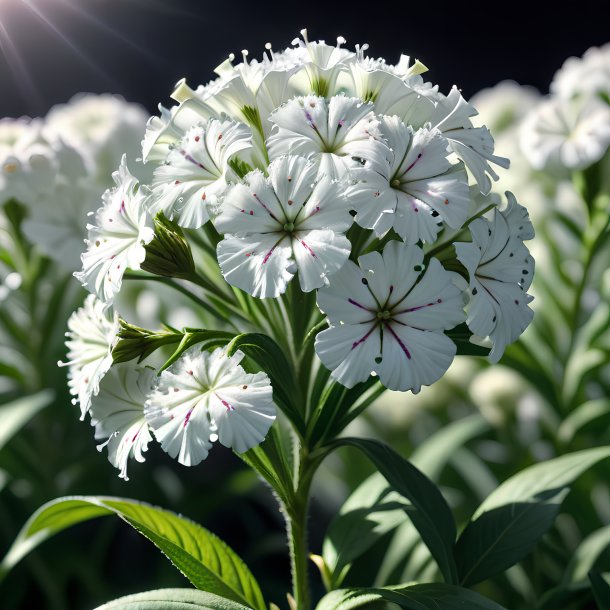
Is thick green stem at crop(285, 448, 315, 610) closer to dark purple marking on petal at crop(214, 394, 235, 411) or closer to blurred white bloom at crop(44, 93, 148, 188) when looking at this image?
dark purple marking on petal at crop(214, 394, 235, 411)

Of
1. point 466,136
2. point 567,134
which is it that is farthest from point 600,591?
point 567,134

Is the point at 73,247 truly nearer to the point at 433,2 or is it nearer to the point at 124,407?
the point at 124,407

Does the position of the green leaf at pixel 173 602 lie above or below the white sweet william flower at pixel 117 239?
below

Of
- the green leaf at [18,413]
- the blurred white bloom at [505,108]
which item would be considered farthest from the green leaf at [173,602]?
the blurred white bloom at [505,108]

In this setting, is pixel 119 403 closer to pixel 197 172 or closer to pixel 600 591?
pixel 197 172

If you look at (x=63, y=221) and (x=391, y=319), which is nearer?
(x=391, y=319)

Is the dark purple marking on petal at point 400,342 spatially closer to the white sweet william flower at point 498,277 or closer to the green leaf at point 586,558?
the white sweet william flower at point 498,277
